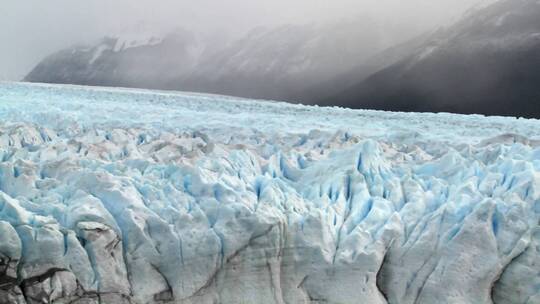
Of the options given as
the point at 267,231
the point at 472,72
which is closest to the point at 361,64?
the point at 472,72

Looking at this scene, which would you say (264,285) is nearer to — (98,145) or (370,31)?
(98,145)

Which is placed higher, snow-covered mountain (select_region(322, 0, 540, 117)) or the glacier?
snow-covered mountain (select_region(322, 0, 540, 117))

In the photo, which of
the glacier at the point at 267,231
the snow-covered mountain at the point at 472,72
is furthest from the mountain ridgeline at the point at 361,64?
the glacier at the point at 267,231

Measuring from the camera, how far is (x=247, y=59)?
36281 millimetres

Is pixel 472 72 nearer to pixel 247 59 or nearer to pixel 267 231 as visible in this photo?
pixel 247 59

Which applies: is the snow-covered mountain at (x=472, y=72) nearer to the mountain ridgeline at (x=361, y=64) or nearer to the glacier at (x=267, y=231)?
the mountain ridgeline at (x=361, y=64)

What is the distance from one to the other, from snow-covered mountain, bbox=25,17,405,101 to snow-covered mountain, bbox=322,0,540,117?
3.53 metres

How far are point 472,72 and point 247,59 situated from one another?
1415cm

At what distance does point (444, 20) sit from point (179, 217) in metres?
28.4

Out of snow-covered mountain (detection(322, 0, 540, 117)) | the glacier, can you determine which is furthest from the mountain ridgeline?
the glacier

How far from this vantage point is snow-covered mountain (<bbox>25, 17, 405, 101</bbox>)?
33188 millimetres

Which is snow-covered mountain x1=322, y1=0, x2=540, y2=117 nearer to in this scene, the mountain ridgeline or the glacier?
the mountain ridgeline

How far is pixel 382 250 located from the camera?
464 centimetres

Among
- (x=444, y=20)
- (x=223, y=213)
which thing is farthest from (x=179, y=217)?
(x=444, y=20)
